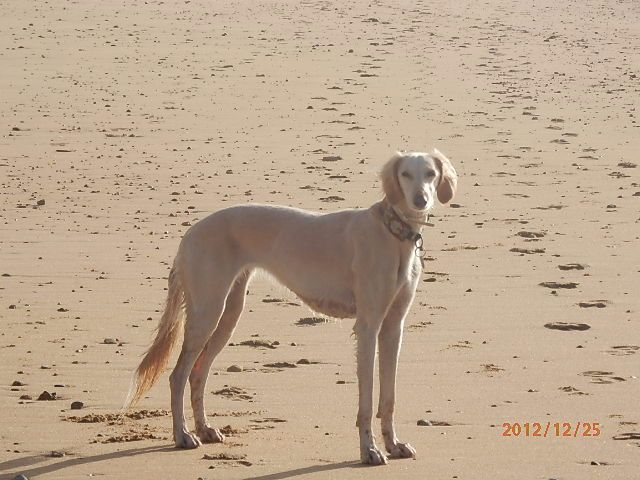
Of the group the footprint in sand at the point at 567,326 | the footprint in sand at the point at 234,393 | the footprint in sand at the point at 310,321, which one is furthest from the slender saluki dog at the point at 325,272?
the footprint in sand at the point at 567,326

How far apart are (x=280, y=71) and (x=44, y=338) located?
15235 mm

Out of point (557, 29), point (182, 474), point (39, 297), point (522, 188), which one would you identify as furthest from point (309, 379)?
point (557, 29)

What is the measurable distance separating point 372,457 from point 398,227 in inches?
44.3

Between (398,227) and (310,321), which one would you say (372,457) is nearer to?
(398,227)

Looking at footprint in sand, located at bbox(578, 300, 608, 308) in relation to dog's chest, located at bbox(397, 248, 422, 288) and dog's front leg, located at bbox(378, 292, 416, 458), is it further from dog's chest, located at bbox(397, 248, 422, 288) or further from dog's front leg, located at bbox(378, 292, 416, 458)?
dog's chest, located at bbox(397, 248, 422, 288)

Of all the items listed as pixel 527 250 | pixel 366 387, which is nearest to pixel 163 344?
pixel 366 387

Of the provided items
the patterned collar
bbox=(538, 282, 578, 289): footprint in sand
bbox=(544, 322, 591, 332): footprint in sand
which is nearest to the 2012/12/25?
the patterned collar

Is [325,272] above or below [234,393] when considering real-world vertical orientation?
above

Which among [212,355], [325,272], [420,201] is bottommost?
[212,355]

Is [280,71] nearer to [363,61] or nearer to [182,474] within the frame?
[363,61]

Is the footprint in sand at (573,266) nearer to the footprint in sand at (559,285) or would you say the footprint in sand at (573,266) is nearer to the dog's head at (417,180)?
the footprint in sand at (559,285)

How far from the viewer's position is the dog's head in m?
6.92

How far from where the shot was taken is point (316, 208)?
556 inches

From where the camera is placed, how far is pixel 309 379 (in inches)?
332
